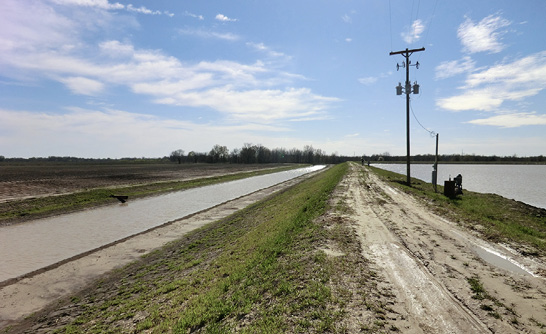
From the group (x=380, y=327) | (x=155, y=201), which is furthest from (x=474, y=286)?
(x=155, y=201)

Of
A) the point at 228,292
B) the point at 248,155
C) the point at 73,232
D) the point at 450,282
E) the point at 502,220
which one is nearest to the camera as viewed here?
the point at 450,282

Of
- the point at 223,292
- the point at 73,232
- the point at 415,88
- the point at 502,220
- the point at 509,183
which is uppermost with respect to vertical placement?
the point at 415,88

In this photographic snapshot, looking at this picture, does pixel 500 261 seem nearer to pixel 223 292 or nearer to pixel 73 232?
pixel 223 292

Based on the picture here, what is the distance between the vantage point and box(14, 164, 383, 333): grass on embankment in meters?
5.37

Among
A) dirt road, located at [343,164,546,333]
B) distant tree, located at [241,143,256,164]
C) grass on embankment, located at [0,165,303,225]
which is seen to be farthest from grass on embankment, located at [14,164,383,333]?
distant tree, located at [241,143,256,164]

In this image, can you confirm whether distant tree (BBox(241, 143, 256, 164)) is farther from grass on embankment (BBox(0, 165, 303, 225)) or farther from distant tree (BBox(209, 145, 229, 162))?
grass on embankment (BBox(0, 165, 303, 225))

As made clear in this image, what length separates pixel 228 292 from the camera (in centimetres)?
703

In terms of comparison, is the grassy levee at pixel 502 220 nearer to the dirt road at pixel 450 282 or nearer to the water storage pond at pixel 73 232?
the dirt road at pixel 450 282

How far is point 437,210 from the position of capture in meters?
14.7

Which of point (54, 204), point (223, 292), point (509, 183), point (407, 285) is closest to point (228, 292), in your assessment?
point (223, 292)

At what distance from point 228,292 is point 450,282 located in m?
5.28

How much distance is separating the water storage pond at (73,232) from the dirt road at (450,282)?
1392 cm

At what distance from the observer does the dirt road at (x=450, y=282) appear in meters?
4.83

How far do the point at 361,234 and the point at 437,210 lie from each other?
7.09 m
